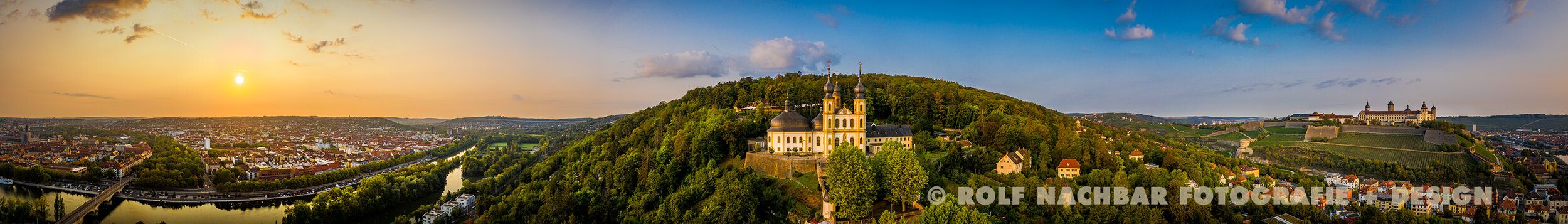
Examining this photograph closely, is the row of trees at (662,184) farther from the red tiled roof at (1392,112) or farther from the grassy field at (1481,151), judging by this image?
the red tiled roof at (1392,112)

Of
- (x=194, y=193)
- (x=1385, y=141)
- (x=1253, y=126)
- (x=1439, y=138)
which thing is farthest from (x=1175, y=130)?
(x=194, y=193)

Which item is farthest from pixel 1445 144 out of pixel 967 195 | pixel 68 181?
pixel 68 181

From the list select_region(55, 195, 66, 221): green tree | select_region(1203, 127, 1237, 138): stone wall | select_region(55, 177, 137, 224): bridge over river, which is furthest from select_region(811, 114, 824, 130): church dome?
select_region(1203, 127, 1237, 138): stone wall

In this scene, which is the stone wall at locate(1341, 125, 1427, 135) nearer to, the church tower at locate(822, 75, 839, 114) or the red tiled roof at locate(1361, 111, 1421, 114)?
the red tiled roof at locate(1361, 111, 1421, 114)

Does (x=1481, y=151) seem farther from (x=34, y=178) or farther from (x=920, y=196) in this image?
(x=34, y=178)

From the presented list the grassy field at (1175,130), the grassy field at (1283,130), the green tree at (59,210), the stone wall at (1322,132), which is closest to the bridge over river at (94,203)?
the green tree at (59,210)

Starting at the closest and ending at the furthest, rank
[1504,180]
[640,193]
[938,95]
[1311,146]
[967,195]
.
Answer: [967,195] < [640,193] < [938,95] < [1504,180] < [1311,146]
